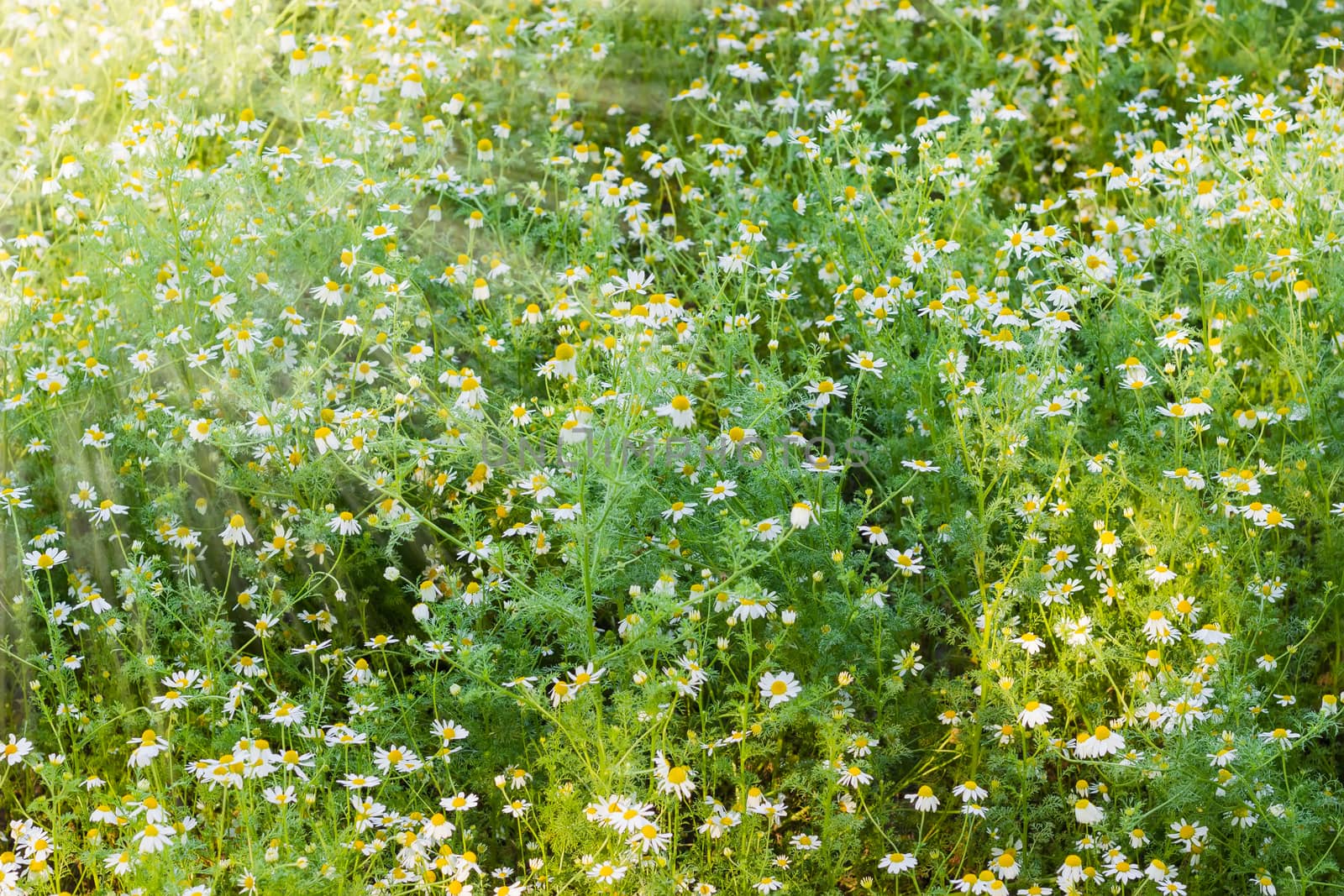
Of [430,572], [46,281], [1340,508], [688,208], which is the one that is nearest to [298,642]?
[430,572]

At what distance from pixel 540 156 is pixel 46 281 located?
167cm

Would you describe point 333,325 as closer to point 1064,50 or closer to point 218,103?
point 218,103

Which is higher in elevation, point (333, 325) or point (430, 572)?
point (333, 325)

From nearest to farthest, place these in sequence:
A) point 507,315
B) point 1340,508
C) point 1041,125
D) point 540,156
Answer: point 1340,508
point 507,315
point 540,156
point 1041,125

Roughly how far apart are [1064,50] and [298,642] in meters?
3.66

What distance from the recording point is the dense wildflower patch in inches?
102

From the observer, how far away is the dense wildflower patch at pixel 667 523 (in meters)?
2.58

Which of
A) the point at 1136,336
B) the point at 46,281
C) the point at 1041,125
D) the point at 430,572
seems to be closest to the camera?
the point at 430,572

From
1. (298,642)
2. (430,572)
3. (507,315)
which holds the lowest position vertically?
(298,642)

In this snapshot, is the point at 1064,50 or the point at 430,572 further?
the point at 1064,50

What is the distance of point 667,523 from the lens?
297cm

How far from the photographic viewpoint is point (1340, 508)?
114 inches

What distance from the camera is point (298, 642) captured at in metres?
3.22

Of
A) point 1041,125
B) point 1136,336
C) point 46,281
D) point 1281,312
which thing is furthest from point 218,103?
point 1281,312
